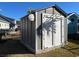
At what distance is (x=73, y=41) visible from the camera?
938 cm

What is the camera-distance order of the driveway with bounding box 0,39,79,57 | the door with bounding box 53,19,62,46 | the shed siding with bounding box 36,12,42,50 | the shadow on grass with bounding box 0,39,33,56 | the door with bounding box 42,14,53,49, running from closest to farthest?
the driveway with bounding box 0,39,79,57
the shed siding with bounding box 36,12,42,50
the door with bounding box 42,14,53,49
the shadow on grass with bounding box 0,39,33,56
the door with bounding box 53,19,62,46

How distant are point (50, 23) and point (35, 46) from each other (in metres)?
1.42

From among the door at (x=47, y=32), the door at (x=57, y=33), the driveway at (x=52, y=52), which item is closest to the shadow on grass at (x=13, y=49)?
the driveway at (x=52, y=52)

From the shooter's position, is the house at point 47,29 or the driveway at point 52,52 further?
the house at point 47,29

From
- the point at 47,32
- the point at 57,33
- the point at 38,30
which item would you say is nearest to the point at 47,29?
the point at 47,32

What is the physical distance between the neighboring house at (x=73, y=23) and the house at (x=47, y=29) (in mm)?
835

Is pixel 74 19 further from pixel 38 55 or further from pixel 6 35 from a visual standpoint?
pixel 6 35

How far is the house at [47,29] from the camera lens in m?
7.12

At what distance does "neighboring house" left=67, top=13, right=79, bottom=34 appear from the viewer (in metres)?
9.38

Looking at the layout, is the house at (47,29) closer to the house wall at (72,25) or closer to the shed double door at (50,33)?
the shed double door at (50,33)

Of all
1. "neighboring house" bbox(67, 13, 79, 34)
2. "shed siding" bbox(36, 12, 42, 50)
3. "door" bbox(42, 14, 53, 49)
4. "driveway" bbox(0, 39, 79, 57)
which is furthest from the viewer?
"neighboring house" bbox(67, 13, 79, 34)

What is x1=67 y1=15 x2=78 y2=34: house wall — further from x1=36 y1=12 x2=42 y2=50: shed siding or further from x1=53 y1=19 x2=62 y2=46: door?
x1=36 y1=12 x2=42 y2=50: shed siding

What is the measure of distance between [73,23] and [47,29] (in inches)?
111

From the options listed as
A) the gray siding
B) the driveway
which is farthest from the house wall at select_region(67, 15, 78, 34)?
the gray siding
